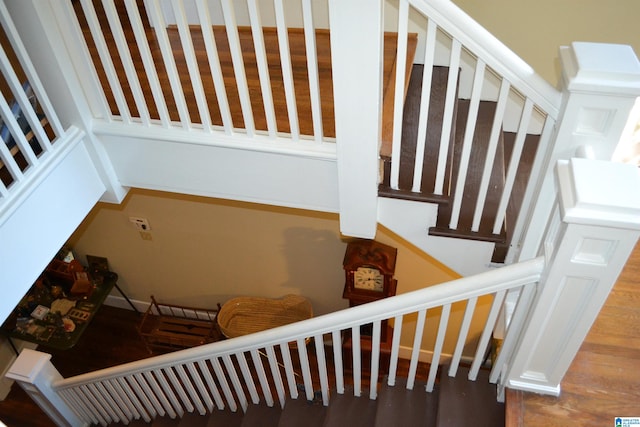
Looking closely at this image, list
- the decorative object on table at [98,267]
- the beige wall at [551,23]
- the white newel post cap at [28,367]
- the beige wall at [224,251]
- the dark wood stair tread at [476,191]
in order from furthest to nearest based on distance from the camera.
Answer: the decorative object on table at [98,267] < the beige wall at [224,251] < the white newel post cap at [28,367] < the beige wall at [551,23] < the dark wood stair tread at [476,191]

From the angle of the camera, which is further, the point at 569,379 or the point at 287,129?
the point at 287,129

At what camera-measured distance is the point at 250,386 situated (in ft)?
8.33

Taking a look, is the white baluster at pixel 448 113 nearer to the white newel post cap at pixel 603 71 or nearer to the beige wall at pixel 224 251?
the white newel post cap at pixel 603 71

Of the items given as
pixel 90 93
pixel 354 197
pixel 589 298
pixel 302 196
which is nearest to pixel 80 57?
pixel 90 93

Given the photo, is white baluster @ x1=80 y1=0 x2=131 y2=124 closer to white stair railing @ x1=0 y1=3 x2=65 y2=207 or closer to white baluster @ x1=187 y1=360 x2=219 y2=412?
white stair railing @ x1=0 y1=3 x2=65 y2=207

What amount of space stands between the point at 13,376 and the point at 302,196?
6.43 feet

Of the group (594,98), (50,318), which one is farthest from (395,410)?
(50,318)

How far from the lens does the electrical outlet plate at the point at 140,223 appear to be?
13.6 feet

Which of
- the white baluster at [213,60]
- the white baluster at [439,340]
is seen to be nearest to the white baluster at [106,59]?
the white baluster at [213,60]

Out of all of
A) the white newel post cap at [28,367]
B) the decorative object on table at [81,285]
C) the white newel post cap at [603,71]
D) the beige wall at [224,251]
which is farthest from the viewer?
the decorative object on table at [81,285]

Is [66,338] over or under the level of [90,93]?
under

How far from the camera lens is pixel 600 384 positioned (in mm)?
1790

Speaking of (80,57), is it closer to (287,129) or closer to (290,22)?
(287,129)

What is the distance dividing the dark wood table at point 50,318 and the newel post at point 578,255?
3.41 meters
